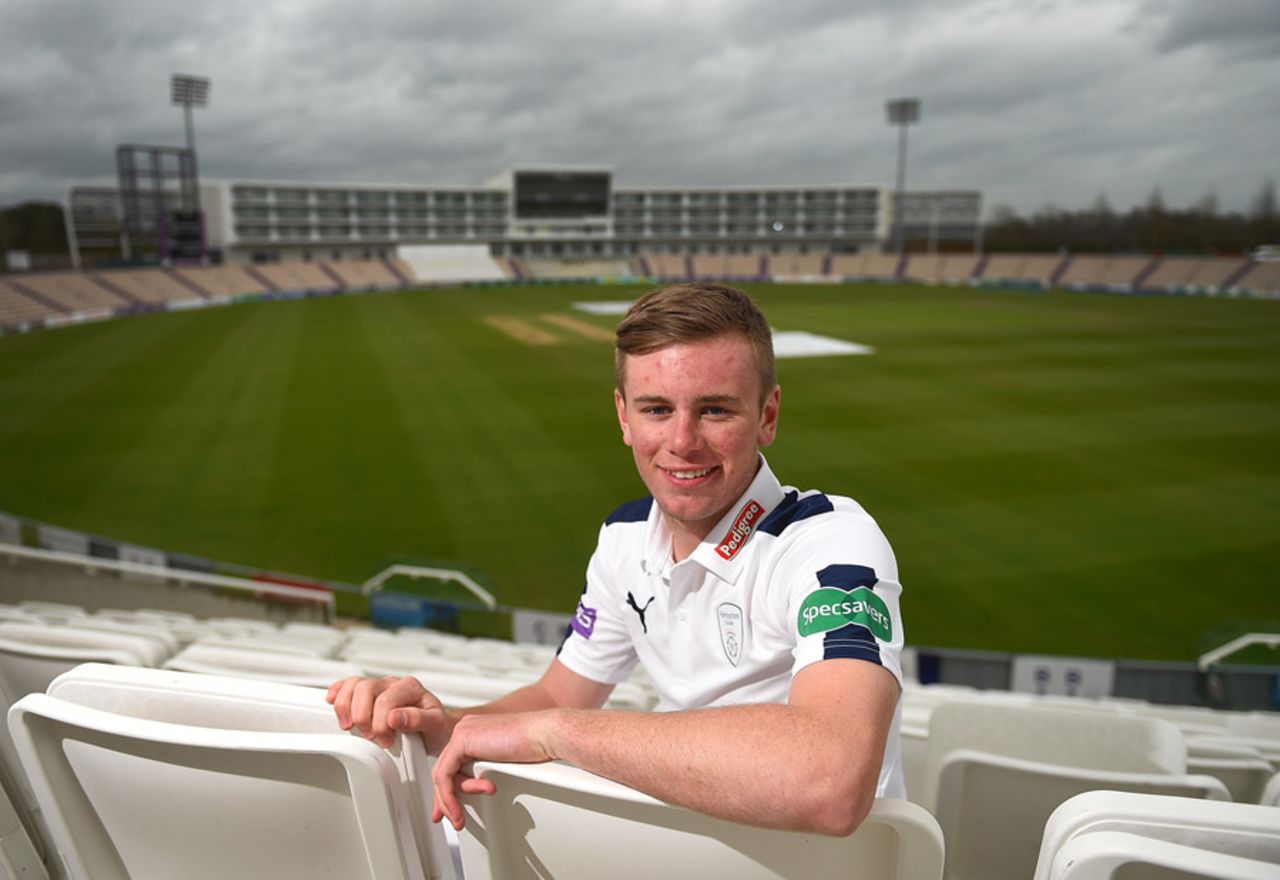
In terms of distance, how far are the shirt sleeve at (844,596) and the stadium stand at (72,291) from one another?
50.8m

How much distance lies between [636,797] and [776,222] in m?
94.2

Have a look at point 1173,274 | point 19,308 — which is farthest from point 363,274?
point 1173,274

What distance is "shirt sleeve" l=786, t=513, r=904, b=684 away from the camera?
1.72 m

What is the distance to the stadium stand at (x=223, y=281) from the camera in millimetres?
55344

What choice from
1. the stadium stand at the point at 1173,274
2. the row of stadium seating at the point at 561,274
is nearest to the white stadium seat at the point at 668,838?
the row of stadium seating at the point at 561,274

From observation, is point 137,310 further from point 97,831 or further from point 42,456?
point 97,831

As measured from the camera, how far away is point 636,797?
4.20 ft

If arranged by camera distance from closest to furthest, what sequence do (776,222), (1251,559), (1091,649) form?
(1091,649) → (1251,559) → (776,222)

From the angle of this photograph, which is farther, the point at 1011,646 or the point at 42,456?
the point at 42,456

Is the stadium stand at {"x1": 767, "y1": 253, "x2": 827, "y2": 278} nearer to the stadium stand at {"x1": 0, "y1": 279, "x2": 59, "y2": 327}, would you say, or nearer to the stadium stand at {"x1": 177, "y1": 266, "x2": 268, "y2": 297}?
the stadium stand at {"x1": 177, "y1": 266, "x2": 268, "y2": 297}

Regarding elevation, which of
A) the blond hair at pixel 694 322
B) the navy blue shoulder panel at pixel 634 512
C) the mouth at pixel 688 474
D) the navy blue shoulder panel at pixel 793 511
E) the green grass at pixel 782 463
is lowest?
the green grass at pixel 782 463

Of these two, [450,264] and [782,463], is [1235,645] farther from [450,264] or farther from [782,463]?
[450,264]

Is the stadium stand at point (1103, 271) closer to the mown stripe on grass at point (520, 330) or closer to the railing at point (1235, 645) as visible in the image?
the mown stripe on grass at point (520, 330)

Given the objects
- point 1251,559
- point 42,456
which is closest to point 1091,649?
point 1251,559
